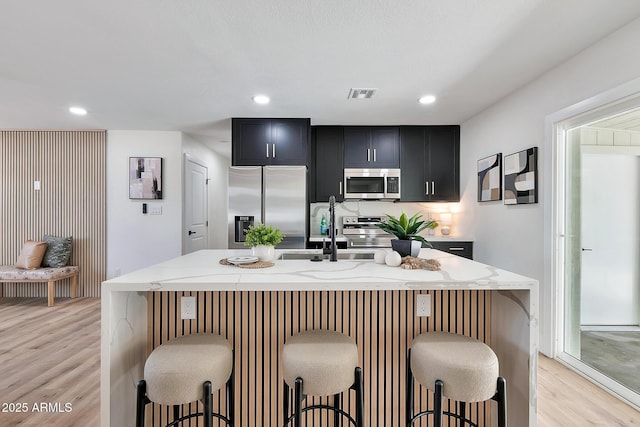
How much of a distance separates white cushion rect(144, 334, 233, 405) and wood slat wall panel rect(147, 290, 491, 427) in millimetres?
328

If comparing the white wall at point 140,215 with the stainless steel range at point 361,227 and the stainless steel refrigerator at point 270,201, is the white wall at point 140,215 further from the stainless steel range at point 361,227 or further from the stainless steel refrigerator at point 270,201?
the stainless steel range at point 361,227

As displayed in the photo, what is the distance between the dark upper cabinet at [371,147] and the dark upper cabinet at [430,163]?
12 cm

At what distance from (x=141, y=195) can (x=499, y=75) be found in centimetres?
462

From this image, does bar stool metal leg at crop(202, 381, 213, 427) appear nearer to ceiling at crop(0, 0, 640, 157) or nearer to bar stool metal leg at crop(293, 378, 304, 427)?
bar stool metal leg at crop(293, 378, 304, 427)

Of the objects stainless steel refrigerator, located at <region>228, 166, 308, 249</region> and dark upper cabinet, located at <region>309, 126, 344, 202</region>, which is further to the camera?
dark upper cabinet, located at <region>309, 126, 344, 202</region>

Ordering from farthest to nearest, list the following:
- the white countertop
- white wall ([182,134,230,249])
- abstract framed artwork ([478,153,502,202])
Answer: white wall ([182,134,230,249]), abstract framed artwork ([478,153,502,202]), the white countertop

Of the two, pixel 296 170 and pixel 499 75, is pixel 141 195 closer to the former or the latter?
pixel 296 170

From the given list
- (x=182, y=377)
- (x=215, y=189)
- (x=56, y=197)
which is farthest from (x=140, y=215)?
(x=182, y=377)

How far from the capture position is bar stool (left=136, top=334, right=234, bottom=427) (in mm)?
1198

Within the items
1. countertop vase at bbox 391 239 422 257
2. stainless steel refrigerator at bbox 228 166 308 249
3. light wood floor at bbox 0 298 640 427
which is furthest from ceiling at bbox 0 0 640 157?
light wood floor at bbox 0 298 640 427

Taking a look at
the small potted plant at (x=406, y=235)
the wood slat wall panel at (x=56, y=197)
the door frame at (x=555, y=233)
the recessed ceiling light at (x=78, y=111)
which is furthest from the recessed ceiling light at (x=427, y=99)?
the wood slat wall panel at (x=56, y=197)

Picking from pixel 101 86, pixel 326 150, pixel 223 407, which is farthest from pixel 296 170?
pixel 223 407

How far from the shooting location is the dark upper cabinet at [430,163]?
4.25 meters

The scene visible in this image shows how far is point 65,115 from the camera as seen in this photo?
374 centimetres
